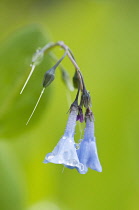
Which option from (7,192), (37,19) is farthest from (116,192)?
(37,19)

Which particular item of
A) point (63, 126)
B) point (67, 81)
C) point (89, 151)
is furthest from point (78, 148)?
point (63, 126)

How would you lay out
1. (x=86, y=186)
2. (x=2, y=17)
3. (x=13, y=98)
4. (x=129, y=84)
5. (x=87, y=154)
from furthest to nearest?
(x=2, y=17), (x=129, y=84), (x=86, y=186), (x=13, y=98), (x=87, y=154)

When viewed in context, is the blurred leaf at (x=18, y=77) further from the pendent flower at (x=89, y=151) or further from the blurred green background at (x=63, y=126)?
the pendent flower at (x=89, y=151)

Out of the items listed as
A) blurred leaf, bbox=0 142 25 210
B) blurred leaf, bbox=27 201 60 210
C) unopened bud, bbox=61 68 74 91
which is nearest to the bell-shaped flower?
unopened bud, bbox=61 68 74 91

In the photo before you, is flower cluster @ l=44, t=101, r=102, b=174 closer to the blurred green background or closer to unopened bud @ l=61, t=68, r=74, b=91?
unopened bud @ l=61, t=68, r=74, b=91

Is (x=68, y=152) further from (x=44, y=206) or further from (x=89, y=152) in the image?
(x=44, y=206)

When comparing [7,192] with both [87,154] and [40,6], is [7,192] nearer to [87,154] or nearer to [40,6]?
[87,154]
